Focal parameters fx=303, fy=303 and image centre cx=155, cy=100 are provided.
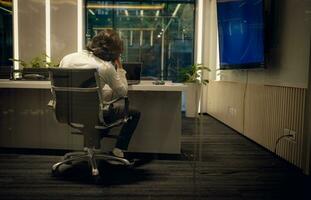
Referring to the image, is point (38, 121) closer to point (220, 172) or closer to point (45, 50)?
point (220, 172)

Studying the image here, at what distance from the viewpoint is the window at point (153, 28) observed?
675 cm

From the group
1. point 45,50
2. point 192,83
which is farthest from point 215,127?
point 45,50

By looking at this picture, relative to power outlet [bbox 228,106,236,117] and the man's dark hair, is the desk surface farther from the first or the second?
power outlet [bbox 228,106,236,117]

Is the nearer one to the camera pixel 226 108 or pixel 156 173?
pixel 156 173

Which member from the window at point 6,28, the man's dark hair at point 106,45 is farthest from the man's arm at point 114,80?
the window at point 6,28

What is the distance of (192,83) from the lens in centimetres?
297

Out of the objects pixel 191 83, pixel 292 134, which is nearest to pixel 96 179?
Answer: pixel 191 83

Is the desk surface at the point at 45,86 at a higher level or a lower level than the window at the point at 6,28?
lower

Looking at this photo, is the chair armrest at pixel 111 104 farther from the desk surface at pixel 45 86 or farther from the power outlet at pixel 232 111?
the power outlet at pixel 232 111

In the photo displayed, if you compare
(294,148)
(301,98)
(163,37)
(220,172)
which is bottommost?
(220,172)

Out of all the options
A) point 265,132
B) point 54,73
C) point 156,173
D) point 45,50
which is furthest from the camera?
point 45,50

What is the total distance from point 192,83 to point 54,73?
1335 millimetres

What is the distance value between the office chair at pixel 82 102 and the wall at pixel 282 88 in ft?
4.97

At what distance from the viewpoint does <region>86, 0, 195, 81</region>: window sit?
22.1ft
